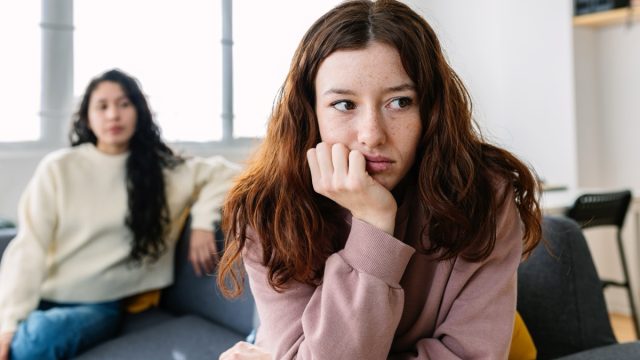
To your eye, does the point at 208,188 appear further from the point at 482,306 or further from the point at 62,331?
the point at 482,306

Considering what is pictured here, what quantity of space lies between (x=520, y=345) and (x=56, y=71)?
2.49 meters

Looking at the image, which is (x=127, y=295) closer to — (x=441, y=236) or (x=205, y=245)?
(x=205, y=245)

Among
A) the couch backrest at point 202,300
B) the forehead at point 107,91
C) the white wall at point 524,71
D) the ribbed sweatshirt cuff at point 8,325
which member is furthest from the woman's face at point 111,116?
the white wall at point 524,71

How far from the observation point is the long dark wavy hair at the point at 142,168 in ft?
6.93

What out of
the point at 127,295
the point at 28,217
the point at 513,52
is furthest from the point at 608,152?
the point at 28,217

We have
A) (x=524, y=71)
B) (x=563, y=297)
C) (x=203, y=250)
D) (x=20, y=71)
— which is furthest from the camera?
(x=524, y=71)

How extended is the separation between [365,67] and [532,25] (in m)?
3.13

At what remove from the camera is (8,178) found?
8.53 feet

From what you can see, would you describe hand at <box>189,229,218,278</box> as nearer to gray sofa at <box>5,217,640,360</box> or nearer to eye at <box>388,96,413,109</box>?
gray sofa at <box>5,217,640,360</box>

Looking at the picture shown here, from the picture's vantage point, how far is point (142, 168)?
220cm

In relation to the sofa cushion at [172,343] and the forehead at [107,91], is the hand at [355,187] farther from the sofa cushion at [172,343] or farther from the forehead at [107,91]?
the forehead at [107,91]

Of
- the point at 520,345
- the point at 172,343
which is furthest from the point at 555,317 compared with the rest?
the point at 172,343

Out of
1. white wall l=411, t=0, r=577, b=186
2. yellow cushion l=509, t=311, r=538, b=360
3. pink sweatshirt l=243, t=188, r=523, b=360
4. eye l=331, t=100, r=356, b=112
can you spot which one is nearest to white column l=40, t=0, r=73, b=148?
white wall l=411, t=0, r=577, b=186

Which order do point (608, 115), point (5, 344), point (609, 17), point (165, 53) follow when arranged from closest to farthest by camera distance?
1. point (5, 344)
2. point (165, 53)
3. point (609, 17)
4. point (608, 115)
